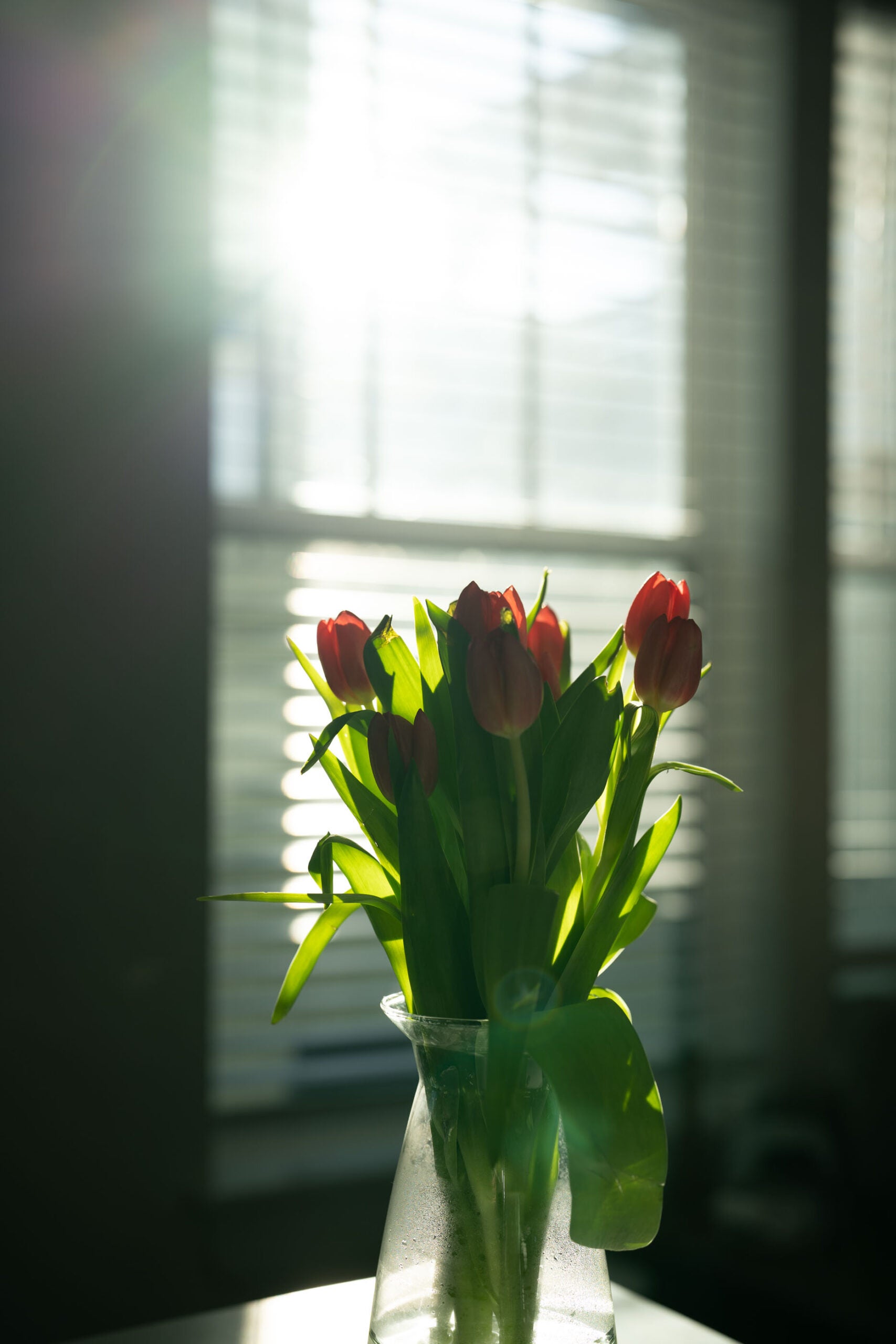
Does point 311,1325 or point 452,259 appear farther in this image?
point 452,259

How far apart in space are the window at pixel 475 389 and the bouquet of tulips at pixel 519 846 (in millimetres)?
1070

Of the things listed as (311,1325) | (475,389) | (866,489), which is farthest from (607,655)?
(866,489)

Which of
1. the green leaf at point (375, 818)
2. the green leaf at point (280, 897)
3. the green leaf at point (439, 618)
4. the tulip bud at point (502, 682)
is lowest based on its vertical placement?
the green leaf at point (280, 897)

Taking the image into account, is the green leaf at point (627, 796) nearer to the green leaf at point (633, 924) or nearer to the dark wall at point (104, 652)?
the green leaf at point (633, 924)

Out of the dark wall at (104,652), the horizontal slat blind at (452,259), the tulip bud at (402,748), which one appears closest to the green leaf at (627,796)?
the tulip bud at (402,748)

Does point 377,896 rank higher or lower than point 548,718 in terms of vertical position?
lower

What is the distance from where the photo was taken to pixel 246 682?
1.77 meters

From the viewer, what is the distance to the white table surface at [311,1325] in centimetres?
84

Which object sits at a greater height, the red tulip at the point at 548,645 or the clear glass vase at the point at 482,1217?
the red tulip at the point at 548,645

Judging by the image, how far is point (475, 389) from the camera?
1.95 metres

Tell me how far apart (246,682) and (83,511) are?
34 centimetres

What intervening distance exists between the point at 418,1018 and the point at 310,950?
0.36 feet

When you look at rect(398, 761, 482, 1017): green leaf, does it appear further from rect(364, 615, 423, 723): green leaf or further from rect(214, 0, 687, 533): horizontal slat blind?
rect(214, 0, 687, 533): horizontal slat blind

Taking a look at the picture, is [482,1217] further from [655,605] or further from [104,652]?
[104,652]
